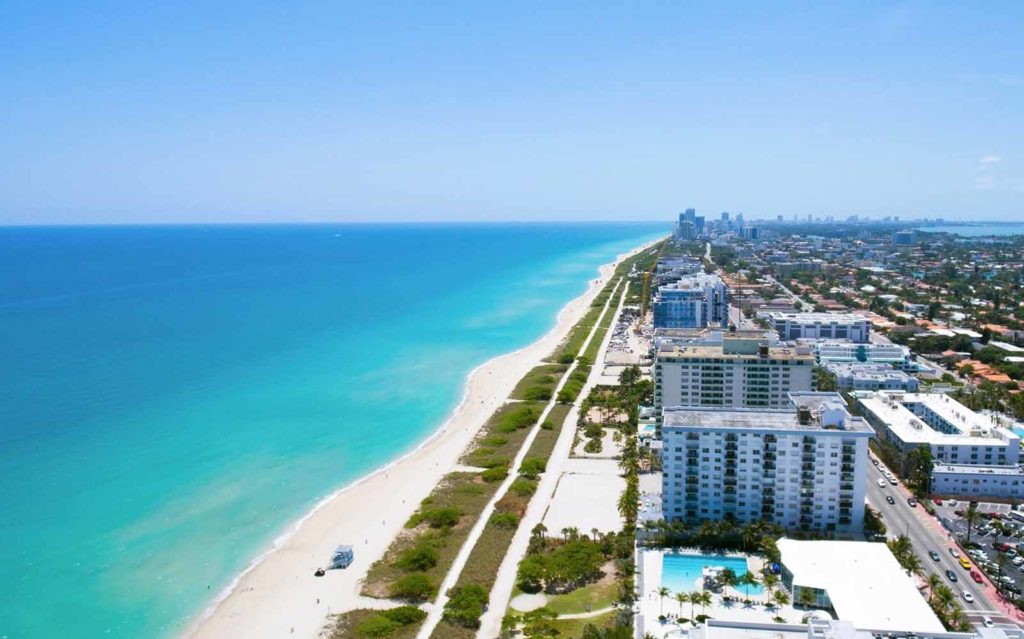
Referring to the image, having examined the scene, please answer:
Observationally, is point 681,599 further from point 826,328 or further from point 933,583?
point 826,328

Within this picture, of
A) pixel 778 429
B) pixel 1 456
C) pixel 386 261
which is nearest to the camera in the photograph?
pixel 778 429

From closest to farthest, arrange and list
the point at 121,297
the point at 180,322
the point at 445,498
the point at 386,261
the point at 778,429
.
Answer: the point at 778,429, the point at 445,498, the point at 180,322, the point at 121,297, the point at 386,261

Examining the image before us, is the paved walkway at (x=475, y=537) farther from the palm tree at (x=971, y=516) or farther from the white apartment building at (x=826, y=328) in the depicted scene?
the white apartment building at (x=826, y=328)

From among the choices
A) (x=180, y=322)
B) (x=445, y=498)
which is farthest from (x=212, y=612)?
(x=180, y=322)

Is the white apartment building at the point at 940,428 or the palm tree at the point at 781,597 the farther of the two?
the white apartment building at the point at 940,428

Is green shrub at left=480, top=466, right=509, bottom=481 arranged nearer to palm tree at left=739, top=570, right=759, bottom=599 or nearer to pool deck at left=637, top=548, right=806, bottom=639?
pool deck at left=637, top=548, right=806, bottom=639

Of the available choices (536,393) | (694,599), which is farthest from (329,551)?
(536,393)

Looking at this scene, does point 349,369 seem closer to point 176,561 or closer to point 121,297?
point 176,561

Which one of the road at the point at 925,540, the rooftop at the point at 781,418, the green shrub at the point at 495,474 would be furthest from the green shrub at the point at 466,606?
the road at the point at 925,540
